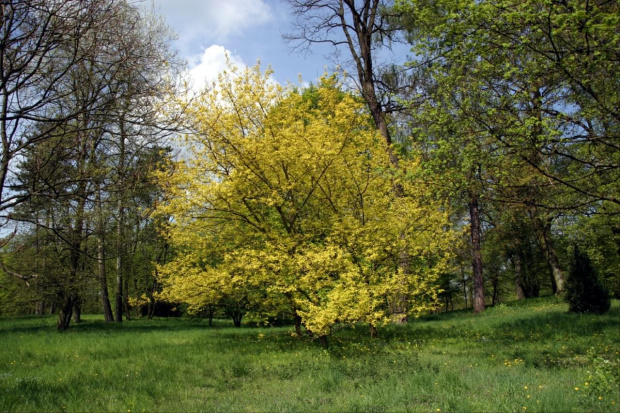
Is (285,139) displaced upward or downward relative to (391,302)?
upward

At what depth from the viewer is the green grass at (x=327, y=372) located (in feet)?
16.6

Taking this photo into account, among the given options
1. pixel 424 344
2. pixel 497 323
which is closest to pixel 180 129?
pixel 424 344

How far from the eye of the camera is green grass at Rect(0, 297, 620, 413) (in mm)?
5066

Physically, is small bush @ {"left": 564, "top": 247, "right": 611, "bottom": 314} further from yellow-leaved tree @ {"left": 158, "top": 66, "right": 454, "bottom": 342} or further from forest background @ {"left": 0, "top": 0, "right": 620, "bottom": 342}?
yellow-leaved tree @ {"left": 158, "top": 66, "right": 454, "bottom": 342}

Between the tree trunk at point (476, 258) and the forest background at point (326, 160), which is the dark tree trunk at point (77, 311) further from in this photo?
the tree trunk at point (476, 258)

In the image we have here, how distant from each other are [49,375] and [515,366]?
7.69 metres

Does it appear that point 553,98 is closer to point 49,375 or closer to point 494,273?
point 49,375

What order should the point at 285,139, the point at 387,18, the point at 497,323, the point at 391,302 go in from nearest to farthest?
the point at 285,139
the point at 391,302
the point at 497,323
the point at 387,18

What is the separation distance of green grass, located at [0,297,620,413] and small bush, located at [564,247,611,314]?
5.29 ft

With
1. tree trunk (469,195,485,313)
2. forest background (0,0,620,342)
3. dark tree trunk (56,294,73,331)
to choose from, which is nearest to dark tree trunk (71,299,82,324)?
dark tree trunk (56,294,73,331)

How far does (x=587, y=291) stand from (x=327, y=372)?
417 inches

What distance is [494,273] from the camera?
1345 inches

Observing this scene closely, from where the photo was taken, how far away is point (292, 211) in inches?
410

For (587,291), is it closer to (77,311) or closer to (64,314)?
(64,314)
